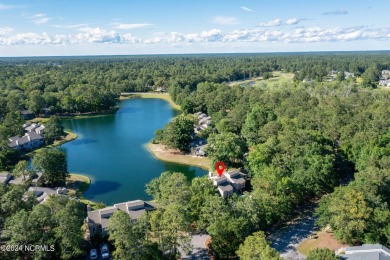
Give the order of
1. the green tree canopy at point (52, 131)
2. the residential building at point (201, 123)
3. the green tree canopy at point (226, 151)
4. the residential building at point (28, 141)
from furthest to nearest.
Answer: the residential building at point (201, 123) → the green tree canopy at point (52, 131) → the residential building at point (28, 141) → the green tree canopy at point (226, 151)

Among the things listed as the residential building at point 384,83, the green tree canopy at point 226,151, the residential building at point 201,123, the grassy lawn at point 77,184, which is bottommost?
the grassy lawn at point 77,184

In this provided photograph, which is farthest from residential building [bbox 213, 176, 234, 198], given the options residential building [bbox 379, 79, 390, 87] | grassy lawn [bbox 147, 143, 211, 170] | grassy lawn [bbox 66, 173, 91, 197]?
residential building [bbox 379, 79, 390, 87]

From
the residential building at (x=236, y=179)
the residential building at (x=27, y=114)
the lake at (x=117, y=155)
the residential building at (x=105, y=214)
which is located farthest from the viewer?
the residential building at (x=27, y=114)

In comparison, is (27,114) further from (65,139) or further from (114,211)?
(114,211)

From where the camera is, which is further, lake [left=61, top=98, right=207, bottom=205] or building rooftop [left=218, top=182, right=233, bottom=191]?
lake [left=61, top=98, right=207, bottom=205]

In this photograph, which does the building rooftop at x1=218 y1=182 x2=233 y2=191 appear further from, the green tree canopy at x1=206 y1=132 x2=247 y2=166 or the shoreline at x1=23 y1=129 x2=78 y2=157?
the shoreline at x1=23 y1=129 x2=78 y2=157

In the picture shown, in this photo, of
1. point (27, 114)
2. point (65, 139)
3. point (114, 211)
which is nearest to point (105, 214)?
point (114, 211)

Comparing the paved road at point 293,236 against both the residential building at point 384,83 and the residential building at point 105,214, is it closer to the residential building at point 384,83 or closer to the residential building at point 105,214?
the residential building at point 105,214

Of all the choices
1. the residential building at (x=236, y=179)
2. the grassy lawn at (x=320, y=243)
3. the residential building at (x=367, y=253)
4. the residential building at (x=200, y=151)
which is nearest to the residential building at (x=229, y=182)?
the residential building at (x=236, y=179)
